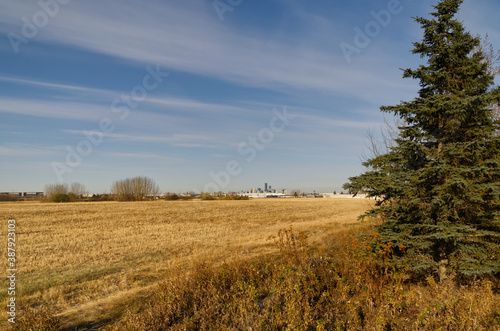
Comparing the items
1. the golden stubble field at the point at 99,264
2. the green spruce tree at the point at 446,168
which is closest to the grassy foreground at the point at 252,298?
the golden stubble field at the point at 99,264

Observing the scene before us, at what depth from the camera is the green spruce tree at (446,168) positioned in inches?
218

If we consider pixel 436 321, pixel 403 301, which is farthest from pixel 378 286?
pixel 436 321

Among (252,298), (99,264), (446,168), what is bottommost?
(99,264)

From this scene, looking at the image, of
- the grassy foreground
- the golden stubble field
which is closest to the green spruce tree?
the grassy foreground

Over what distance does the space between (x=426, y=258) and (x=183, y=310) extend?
17.7 ft

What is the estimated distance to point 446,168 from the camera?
215 inches

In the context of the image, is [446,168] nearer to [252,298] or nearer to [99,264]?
[252,298]

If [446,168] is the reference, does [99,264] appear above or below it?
below

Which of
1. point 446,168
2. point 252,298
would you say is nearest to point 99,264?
point 252,298

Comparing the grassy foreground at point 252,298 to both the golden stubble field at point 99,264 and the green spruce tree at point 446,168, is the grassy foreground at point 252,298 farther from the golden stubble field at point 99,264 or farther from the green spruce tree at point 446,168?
the green spruce tree at point 446,168

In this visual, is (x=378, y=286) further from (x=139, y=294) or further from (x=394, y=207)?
(x=139, y=294)

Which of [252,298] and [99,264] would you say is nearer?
[252,298]

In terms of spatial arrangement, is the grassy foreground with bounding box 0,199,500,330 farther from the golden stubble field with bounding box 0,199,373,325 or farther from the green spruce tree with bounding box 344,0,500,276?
the green spruce tree with bounding box 344,0,500,276

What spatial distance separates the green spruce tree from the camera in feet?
18.2
